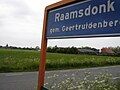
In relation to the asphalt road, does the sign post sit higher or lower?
higher

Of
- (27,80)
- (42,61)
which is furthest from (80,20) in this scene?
(27,80)

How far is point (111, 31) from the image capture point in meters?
3.54

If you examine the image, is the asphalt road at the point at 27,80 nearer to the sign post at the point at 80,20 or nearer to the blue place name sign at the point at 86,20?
the sign post at the point at 80,20

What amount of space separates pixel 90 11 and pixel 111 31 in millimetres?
440

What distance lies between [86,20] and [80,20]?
4.6 inches

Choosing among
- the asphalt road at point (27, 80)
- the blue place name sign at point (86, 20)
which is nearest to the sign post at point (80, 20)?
the blue place name sign at point (86, 20)

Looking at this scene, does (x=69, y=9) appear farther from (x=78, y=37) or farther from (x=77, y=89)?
(x=77, y=89)

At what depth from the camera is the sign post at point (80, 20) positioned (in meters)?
3.57

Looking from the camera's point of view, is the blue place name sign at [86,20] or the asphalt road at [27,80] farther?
the asphalt road at [27,80]

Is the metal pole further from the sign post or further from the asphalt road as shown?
the asphalt road

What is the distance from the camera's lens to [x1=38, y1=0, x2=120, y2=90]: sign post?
3568mm

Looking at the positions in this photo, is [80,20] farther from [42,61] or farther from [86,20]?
[42,61]

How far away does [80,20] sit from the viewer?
400 centimetres

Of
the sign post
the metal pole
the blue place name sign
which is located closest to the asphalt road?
the metal pole
